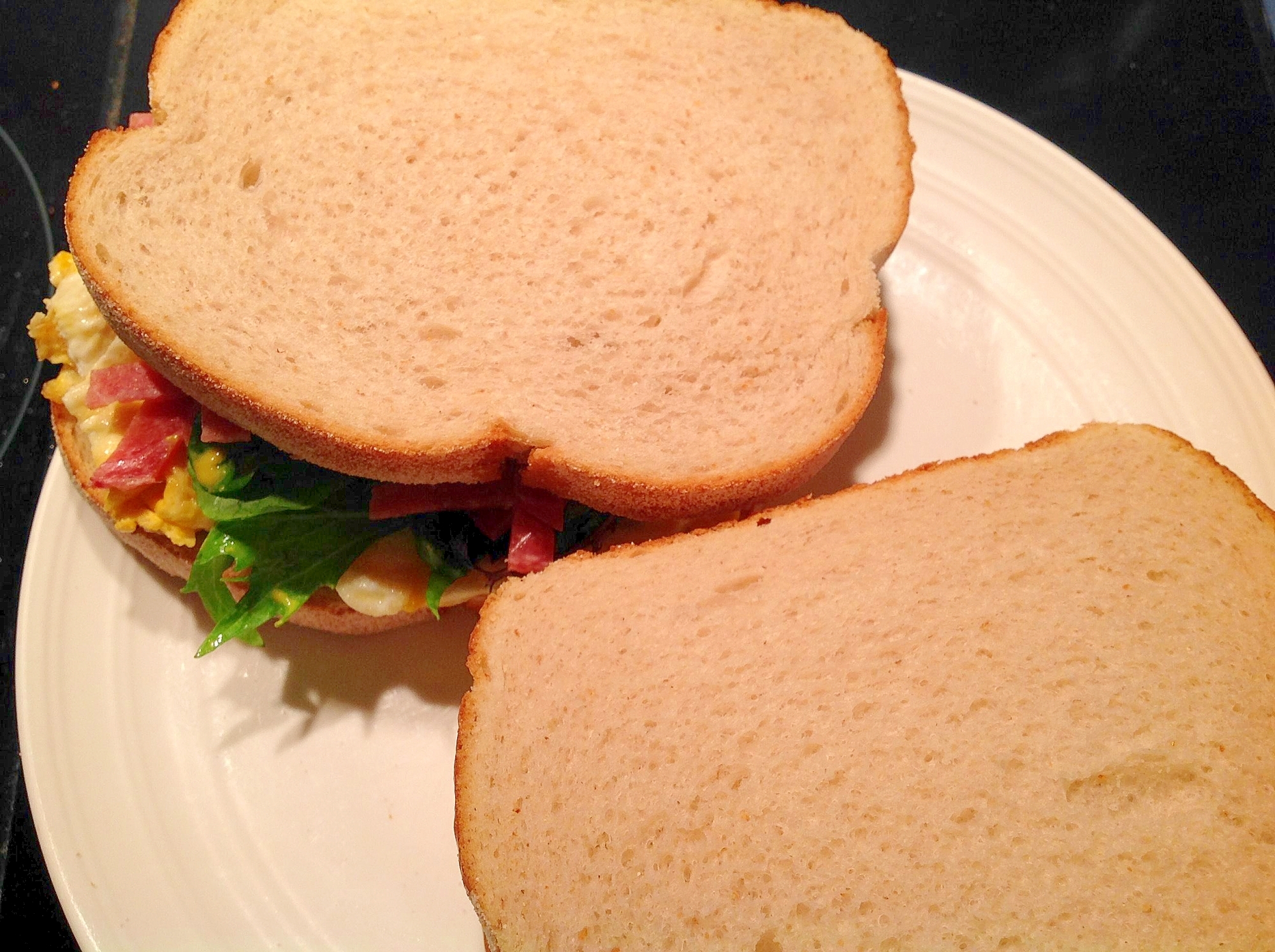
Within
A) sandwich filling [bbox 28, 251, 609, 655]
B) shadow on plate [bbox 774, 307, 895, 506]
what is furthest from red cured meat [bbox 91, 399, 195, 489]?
shadow on plate [bbox 774, 307, 895, 506]

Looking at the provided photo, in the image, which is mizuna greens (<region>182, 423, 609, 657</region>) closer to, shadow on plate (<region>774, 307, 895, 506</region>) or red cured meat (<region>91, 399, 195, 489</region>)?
red cured meat (<region>91, 399, 195, 489</region>)

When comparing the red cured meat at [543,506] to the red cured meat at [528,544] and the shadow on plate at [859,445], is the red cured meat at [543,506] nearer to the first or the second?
the red cured meat at [528,544]

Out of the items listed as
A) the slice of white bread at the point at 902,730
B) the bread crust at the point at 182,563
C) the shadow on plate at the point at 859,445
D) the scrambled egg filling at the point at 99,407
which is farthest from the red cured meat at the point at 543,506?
the scrambled egg filling at the point at 99,407

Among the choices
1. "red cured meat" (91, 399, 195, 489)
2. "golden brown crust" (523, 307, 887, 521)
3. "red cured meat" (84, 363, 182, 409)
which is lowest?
"golden brown crust" (523, 307, 887, 521)

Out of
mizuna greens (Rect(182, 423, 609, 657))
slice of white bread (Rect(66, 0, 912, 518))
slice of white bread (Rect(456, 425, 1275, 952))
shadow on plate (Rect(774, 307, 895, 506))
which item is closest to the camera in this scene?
slice of white bread (Rect(456, 425, 1275, 952))

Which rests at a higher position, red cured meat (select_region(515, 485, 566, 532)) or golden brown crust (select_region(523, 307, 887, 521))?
golden brown crust (select_region(523, 307, 887, 521))

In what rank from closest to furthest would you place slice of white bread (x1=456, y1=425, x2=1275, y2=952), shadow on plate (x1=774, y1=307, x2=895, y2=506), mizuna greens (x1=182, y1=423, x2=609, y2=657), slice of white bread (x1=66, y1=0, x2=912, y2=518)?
slice of white bread (x1=456, y1=425, x2=1275, y2=952), slice of white bread (x1=66, y1=0, x2=912, y2=518), mizuna greens (x1=182, y1=423, x2=609, y2=657), shadow on plate (x1=774, y1=307, x2=895, y2=506)

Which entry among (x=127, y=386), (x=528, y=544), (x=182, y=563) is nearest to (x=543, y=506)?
(x=528, y=544)

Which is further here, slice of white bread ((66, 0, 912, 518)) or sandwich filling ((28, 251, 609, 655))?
sandwich filling ((28, 251, 609, 655))
